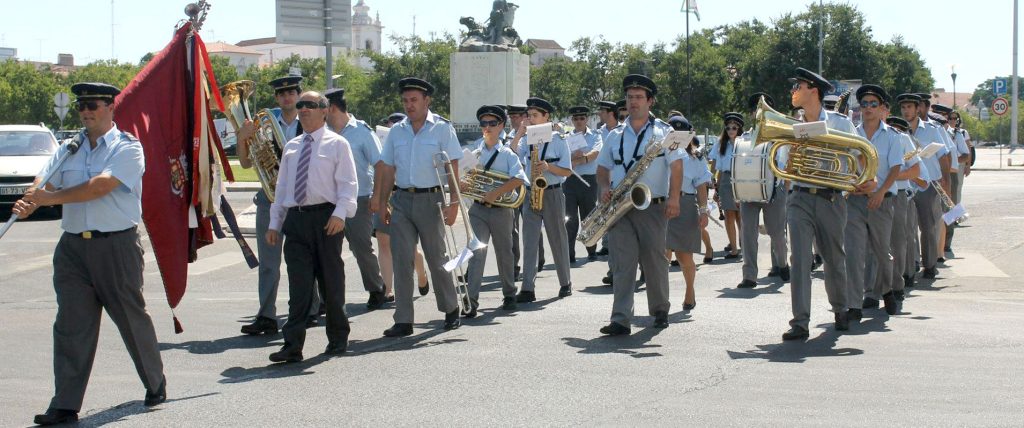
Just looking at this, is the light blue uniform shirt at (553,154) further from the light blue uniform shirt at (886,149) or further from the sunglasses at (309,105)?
the sunglasses at (309,105)

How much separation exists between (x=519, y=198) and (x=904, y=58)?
57.8 m

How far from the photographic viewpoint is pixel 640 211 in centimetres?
987

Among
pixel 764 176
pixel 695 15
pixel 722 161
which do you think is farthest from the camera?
pixel 695 15

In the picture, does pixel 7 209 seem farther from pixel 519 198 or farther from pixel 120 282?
pixel 120 282

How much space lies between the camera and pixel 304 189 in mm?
8625

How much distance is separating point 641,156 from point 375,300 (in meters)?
3.06

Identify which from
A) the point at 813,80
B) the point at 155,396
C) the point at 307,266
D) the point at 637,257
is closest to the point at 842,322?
the point at 637,257

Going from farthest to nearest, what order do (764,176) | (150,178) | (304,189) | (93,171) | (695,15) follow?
(695,15) < (764,176) < (304,189) < (150,178) < (93,171)

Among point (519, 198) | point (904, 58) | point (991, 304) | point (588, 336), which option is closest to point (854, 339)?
point (588, 336)

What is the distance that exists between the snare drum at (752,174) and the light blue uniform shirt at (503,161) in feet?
8.44

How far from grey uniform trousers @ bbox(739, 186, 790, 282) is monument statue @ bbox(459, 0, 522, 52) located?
21.6 metres

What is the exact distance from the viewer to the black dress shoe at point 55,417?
6840mm

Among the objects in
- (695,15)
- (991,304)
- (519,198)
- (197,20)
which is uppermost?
(695,15)

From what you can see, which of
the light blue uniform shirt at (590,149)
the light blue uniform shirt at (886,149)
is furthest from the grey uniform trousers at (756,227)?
the light blue uniform shirt at (886,149)
